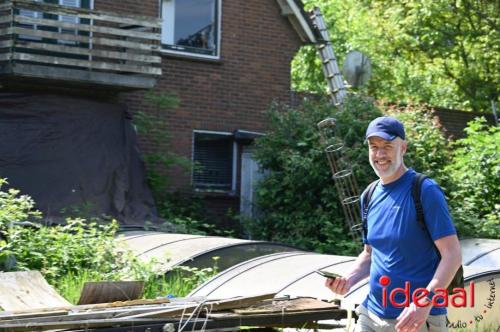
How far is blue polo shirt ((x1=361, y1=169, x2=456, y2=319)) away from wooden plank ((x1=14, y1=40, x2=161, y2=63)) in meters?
11.0

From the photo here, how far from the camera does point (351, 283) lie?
5754 millimetres

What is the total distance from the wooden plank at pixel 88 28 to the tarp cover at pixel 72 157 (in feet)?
3.85

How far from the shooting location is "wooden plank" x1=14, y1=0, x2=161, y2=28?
50.2 ft

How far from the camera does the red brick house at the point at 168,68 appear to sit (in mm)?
15633

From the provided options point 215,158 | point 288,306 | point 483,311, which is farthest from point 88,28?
point 288,306

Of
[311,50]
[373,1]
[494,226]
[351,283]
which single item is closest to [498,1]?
[373,1]

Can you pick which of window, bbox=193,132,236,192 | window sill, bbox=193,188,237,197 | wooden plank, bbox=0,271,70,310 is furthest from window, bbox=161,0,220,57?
wooden plank, bbox=0,271,70,310

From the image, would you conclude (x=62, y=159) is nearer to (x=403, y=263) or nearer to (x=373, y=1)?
(x=403, y=263)

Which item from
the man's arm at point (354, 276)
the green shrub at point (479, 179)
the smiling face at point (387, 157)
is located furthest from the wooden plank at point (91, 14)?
the smiling face at point (387, 157)

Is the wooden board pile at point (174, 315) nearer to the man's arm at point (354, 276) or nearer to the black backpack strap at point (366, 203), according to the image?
the man's arm at point (354, 276)

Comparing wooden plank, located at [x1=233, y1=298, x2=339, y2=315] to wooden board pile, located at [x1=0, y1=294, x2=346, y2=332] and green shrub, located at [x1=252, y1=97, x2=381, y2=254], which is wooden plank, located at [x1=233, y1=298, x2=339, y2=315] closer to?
wooden board pile, located at [x1=0, y1=294, x2=346, y2=332]

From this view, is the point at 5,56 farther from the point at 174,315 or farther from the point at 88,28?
the point at 174,315

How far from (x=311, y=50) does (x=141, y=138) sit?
13.5m

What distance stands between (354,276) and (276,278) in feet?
12.9
